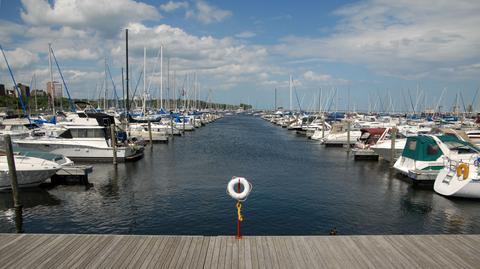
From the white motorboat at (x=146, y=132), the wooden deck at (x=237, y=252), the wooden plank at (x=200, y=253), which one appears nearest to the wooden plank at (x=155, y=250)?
the wooden deck at (x=237, y=252)

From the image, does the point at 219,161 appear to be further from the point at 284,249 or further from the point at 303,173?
the point at 284,249

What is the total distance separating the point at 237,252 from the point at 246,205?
382 inches

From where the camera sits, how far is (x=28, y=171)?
1961 cm

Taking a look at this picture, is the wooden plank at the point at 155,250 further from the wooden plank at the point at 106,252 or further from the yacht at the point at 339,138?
the yacht at the point at 339,138

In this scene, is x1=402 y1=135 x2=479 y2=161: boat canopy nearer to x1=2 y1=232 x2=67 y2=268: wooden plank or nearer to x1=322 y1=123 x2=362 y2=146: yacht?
x1=2 y1=232 x2=67 y2=268: wooden plank

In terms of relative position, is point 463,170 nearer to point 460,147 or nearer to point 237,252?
point 460,147

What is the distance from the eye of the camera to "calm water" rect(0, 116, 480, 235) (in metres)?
14.9

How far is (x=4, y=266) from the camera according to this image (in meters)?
7.90

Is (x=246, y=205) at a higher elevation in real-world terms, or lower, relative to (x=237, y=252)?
lower

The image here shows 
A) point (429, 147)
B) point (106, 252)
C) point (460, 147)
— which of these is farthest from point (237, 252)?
point (460, 147)

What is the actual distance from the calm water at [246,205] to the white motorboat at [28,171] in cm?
64

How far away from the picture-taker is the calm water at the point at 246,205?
1486 centimetres

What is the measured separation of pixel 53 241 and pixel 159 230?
5.56m

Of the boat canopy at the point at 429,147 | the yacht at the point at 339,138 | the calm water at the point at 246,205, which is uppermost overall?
the boat canopy at the point at 429,147
